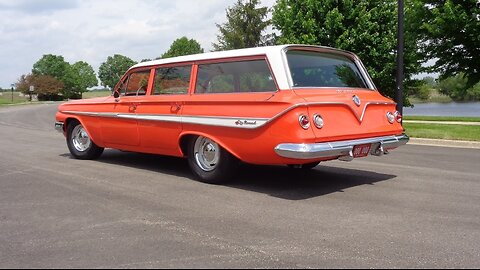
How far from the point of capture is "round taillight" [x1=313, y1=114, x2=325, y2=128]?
216 inches

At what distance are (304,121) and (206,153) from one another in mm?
1756

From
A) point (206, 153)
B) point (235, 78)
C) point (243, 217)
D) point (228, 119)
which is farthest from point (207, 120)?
point (243, 217)

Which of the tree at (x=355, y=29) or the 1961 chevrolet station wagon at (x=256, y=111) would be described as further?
the tree at (x=355, y=29)

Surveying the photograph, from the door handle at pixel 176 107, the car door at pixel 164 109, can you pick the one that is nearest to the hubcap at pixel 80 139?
the car door at pixel 164 109

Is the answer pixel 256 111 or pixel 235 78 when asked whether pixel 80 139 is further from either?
pixel 256 111

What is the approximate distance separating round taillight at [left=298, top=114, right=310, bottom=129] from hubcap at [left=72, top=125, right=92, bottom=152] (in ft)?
16.1

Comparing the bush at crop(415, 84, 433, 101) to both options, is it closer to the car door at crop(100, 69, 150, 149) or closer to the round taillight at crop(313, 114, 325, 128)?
the car door at crop(100, 69, 150, 149)

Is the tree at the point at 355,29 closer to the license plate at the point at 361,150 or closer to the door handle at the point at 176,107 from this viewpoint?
the door handle at the point at 176,107

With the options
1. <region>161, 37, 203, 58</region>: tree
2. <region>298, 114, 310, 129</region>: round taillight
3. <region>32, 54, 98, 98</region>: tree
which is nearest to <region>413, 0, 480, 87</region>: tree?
<region>298, 114, 310, 129</region>: round taillight

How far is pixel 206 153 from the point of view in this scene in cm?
661

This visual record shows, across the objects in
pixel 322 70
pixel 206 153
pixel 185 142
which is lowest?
pixel 206 153

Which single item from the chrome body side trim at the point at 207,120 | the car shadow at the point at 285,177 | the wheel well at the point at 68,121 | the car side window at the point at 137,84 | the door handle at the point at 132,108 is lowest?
Answer: the car shadow at the point at 285,177

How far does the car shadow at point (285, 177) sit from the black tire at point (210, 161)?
0.21 metres

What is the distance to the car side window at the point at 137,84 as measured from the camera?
25.0ft
